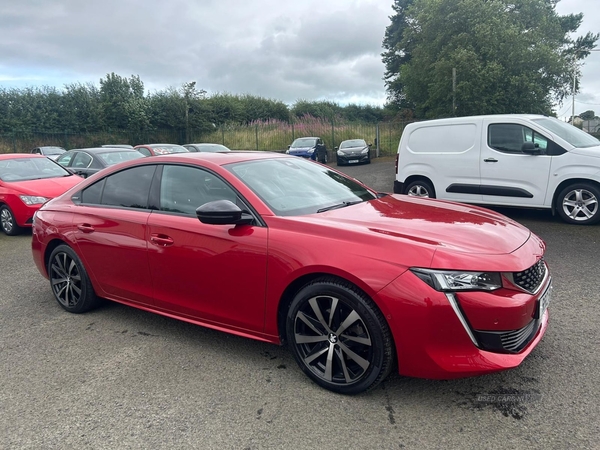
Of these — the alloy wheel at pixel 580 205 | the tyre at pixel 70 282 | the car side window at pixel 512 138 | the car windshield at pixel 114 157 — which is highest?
the car side window at pixel 512 138

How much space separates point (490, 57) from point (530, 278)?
27.4 meters

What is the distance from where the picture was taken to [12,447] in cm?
245

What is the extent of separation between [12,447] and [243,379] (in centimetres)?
132

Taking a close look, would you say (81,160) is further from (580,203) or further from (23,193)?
(580,203)

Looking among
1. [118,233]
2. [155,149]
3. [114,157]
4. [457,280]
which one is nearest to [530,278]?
[457,280]

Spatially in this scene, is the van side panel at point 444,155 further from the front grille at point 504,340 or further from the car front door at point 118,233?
the car front door at point 118,233

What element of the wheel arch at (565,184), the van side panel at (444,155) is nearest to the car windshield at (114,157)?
the van side panel at (444,155)

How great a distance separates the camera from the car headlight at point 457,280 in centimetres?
250

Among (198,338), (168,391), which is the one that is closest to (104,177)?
(198,338)

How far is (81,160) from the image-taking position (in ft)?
38.6

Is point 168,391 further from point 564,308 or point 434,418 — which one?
point 564,308

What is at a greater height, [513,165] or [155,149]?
[155,149]

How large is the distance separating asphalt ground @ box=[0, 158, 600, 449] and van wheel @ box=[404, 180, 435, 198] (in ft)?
16.2

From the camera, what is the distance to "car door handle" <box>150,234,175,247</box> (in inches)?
136
